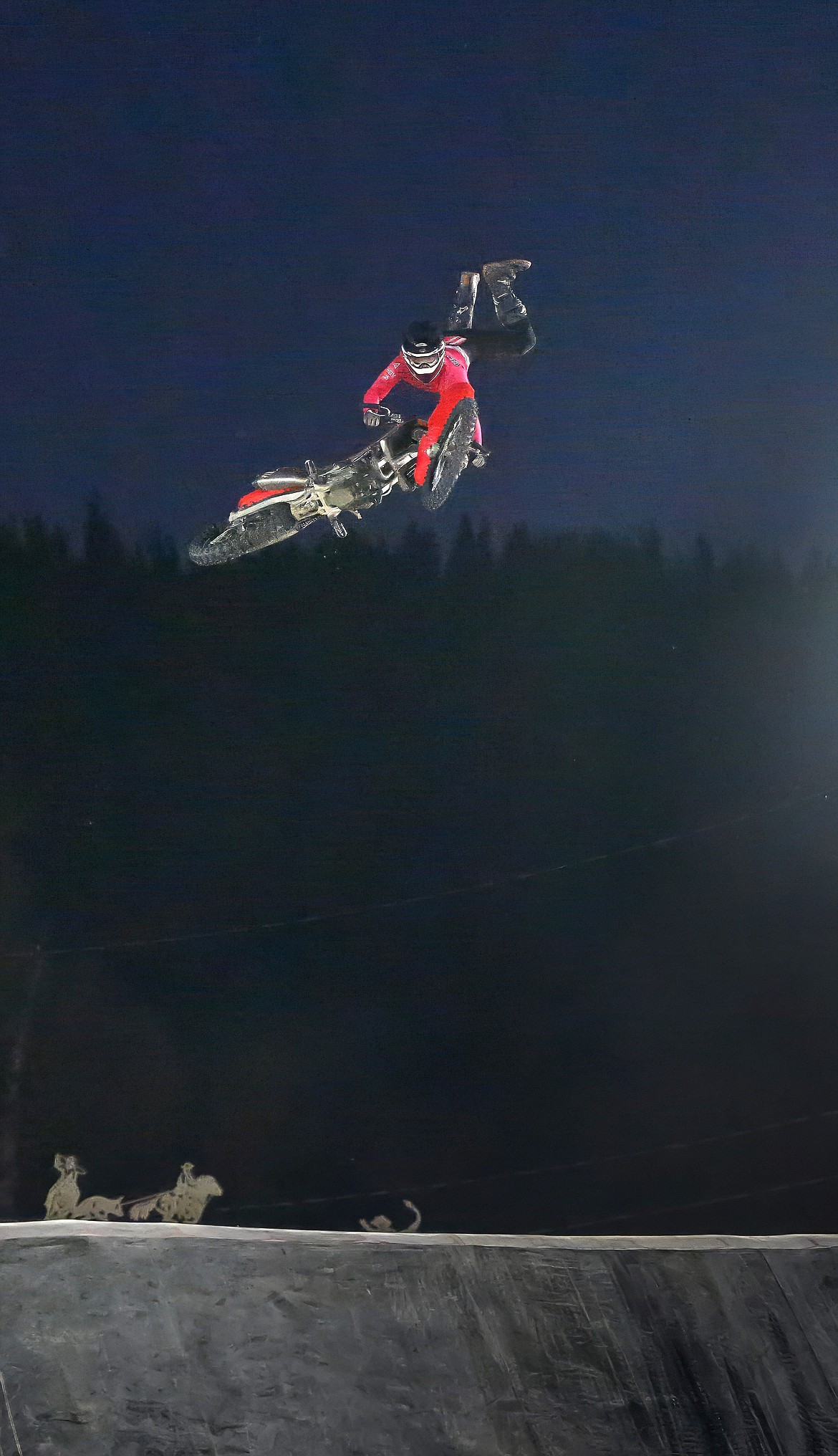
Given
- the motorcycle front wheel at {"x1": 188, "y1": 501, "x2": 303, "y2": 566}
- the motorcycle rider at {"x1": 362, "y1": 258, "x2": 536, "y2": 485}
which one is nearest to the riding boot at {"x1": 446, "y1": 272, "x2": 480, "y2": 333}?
the motorcycle rider at {"x1": 362, "y1": 258, "x2": 536, "y2": 485}

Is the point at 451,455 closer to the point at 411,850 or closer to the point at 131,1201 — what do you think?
the point at 411,850

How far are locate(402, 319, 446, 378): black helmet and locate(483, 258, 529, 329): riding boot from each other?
0.17m

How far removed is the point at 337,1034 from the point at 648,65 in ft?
8.58

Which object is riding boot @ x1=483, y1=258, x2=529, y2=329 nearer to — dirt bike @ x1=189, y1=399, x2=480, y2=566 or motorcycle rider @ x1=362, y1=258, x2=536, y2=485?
motorcycle rider @ x1=362, y1=258, x2=536, y2=485

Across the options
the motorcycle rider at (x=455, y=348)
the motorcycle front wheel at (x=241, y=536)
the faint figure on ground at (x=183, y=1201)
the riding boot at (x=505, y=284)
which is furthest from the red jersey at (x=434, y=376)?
the faint figure on ground at (x=183, y=1201)

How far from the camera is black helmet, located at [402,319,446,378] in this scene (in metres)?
2.24

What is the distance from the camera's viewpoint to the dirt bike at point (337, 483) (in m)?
2.30

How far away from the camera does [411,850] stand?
2.49 m

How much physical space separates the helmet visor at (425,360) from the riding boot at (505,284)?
18 cm

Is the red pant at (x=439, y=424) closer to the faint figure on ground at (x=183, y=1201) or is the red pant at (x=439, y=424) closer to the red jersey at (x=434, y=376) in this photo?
the red jersey at (x=434, y=376)

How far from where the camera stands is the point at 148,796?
2.42 meters

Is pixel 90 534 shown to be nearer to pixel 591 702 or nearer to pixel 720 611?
pixel 591 702

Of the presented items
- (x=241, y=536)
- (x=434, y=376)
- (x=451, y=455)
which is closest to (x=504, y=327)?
(x=434, y=376)

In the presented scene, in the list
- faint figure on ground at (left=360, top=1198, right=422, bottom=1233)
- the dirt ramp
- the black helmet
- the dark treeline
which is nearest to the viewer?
the dirt ramp
